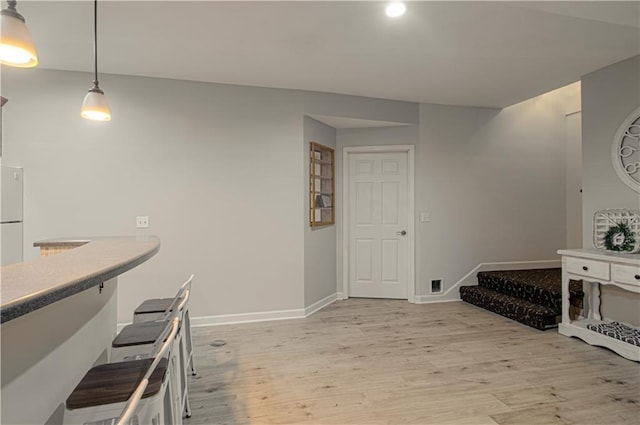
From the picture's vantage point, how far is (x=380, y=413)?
2162mm

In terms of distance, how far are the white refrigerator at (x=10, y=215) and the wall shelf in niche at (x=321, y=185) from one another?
271 centimetres

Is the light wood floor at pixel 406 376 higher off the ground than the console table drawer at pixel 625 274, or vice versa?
the console table drawer at pixel 625 274

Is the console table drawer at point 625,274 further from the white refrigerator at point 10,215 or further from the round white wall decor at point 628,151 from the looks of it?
the white refrigerator at point 10,215

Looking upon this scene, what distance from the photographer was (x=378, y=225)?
483 cm

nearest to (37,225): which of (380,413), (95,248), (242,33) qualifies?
(95,248)

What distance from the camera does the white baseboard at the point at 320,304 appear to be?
4.09 m

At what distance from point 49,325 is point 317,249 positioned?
318 centimetres

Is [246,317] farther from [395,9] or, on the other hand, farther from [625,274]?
[625,274]

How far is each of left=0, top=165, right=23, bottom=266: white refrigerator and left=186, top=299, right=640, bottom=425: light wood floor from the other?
5.59 feet

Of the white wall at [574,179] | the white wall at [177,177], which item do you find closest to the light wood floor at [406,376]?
the white wall at [177,177]

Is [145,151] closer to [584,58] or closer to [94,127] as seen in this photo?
[94,127]

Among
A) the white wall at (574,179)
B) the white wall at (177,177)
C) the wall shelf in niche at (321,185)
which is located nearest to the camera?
the white wall at (177,177)

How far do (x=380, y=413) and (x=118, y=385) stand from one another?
5.07 ft

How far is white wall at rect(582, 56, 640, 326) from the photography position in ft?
10.4
